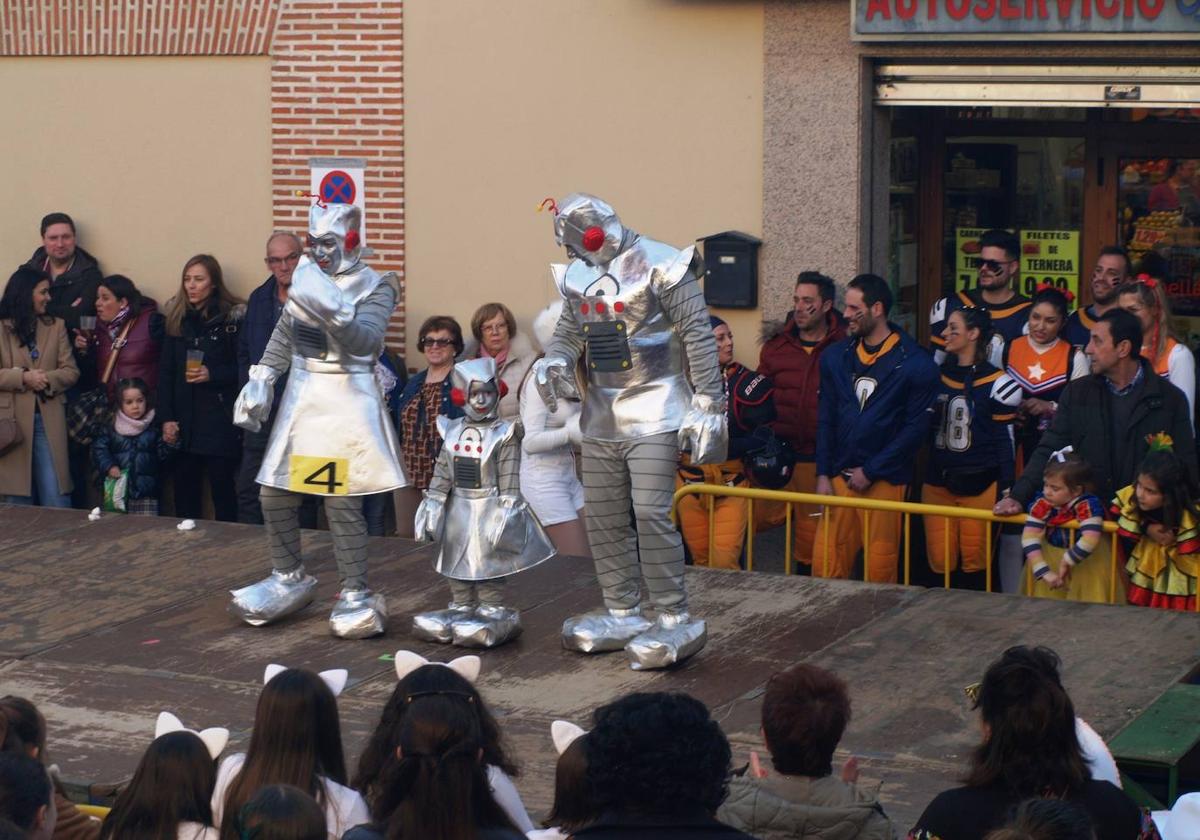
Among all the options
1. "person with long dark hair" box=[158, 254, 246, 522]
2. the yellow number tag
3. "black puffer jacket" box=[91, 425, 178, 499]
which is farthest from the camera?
"black puffer jacket" box=[91, 425, 178, 499]

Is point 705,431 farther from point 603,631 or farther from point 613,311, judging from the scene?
point 603,631

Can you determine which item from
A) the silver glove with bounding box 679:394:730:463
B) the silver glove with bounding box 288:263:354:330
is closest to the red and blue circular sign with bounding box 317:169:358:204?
the silver glove with bounding box 288:263:354:330

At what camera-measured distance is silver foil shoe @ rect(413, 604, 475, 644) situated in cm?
801

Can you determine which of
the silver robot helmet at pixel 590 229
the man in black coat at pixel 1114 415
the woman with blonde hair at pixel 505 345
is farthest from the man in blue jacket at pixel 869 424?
the silver robot helmet at pixel 590 229

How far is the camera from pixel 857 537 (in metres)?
9.35

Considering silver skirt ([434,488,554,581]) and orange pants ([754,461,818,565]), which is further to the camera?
orange pants ([754,461,818,565])

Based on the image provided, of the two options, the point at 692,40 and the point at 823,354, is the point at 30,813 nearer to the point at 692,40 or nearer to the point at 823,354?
the point at 823,354

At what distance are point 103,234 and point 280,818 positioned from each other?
9.13 metres

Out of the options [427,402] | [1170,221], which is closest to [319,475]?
[427,402]

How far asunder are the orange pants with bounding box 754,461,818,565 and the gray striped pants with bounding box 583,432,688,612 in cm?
198

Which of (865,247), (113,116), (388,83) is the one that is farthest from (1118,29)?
(113,116)

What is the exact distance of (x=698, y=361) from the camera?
24.8 feet

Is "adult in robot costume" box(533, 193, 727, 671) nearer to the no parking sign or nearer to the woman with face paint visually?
the woman with face paint

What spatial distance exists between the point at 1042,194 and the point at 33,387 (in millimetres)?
6070
